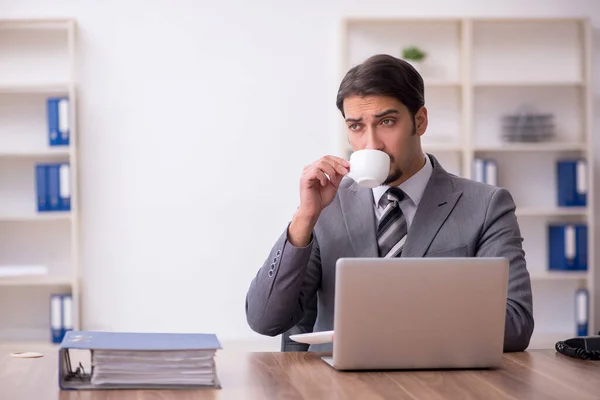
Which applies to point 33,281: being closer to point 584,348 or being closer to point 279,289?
point 279,289

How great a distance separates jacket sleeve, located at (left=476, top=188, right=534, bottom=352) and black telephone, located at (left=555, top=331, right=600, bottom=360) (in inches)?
4.2

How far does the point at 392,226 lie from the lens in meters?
2.16

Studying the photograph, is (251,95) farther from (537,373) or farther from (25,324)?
(537,373)

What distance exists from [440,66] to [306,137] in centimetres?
90

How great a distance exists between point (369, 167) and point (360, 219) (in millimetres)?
328

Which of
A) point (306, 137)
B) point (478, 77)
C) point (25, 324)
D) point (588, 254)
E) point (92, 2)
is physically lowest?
point (25, 324)

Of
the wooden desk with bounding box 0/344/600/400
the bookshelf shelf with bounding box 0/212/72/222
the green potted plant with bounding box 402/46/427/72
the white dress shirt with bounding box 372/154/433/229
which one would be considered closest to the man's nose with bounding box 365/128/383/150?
the white dress shirt with bounding box 372/154/433/229

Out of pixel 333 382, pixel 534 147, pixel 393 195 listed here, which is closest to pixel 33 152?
pixel 534 147

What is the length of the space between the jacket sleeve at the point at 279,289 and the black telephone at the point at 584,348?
2.00ft

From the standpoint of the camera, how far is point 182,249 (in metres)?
4.78

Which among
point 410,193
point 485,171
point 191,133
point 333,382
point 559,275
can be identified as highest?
point 191,133

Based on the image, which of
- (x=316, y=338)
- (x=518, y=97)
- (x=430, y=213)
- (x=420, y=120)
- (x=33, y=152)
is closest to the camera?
(x=316, y=338)

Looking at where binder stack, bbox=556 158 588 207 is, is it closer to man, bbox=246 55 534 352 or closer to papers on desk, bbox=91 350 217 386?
man, bbox=246 55 534 352

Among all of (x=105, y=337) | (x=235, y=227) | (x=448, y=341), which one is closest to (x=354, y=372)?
(x=448, y=341)
